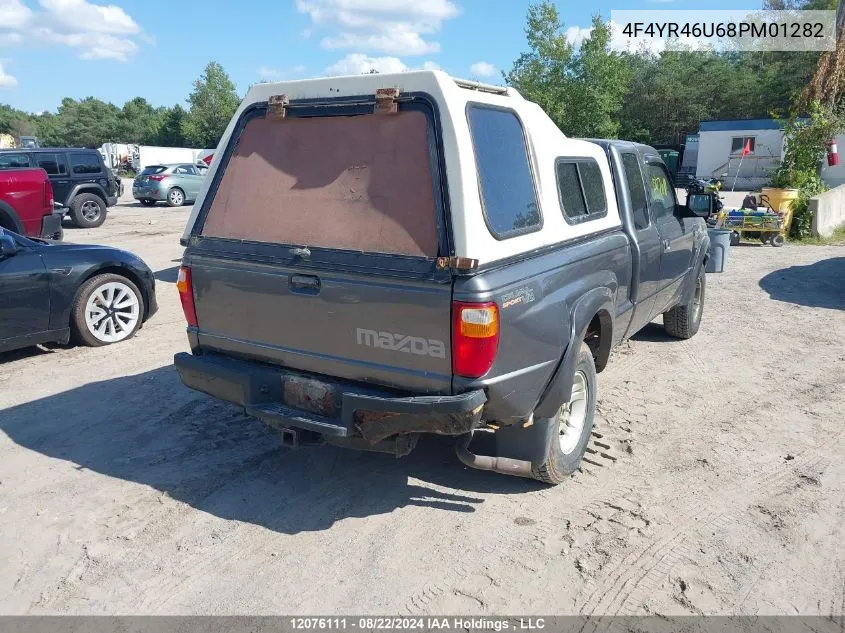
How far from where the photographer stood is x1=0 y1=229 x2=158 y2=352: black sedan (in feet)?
19.9

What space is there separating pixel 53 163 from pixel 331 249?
658 inches

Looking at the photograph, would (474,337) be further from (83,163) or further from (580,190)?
(83,163)

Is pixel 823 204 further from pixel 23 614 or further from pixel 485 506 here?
pixel 23 614

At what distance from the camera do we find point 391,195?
11.2ft

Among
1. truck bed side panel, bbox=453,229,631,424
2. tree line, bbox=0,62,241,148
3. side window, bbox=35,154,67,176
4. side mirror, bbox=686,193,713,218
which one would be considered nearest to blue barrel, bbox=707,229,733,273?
side mirror, bbox=686,193,713,218

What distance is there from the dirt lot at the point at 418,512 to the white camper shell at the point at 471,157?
1.51 meters

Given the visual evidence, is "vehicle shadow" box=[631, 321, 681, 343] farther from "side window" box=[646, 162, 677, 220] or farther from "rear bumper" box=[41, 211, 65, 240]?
"rear bumper" box=[41, 211, 65, 240]

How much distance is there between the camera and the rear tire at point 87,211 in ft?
57.3

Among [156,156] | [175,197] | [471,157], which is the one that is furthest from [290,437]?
[156,156]

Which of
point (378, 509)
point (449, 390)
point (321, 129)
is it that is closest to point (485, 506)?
point (378, 509)

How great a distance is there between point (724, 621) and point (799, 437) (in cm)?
232

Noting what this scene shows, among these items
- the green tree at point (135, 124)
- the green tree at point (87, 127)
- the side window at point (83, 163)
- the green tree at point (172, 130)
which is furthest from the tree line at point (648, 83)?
the green tree at point (87, 127)

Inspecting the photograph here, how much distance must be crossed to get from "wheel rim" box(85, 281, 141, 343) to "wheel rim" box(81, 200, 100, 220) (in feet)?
40.1

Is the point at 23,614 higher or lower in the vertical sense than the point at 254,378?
lower
